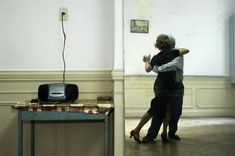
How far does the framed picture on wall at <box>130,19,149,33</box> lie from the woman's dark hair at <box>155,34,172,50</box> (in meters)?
0.11

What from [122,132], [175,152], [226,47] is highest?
[226,47]

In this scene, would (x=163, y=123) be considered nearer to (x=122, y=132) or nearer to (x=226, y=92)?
(x=122, y=132)

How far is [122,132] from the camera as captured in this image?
2.34m

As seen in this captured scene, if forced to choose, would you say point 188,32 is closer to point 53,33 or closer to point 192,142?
point 192,142

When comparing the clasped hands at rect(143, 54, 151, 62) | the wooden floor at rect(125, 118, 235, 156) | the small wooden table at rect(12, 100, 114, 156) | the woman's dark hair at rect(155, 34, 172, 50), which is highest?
the woman's dark hair at rect(155, 34, 172, 50)

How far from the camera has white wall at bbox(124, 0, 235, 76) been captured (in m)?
2.46

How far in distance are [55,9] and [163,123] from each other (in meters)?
1.21

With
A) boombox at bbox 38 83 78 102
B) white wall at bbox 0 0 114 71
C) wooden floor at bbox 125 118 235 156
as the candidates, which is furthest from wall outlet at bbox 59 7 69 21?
wooden floor at bbox 125 118 235 156

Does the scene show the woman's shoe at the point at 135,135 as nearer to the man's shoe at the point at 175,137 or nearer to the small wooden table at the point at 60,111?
the man's shoe at the point at 175,137

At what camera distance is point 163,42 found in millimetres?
2451

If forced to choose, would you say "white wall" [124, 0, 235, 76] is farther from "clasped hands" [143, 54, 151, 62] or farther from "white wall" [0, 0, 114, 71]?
"white wall" [0, 0, 114, 71]

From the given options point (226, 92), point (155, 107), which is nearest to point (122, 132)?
point (155, 107)

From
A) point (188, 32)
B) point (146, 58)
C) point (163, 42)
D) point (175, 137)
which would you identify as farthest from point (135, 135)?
point (188, 32)

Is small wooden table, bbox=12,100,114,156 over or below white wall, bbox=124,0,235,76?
below
